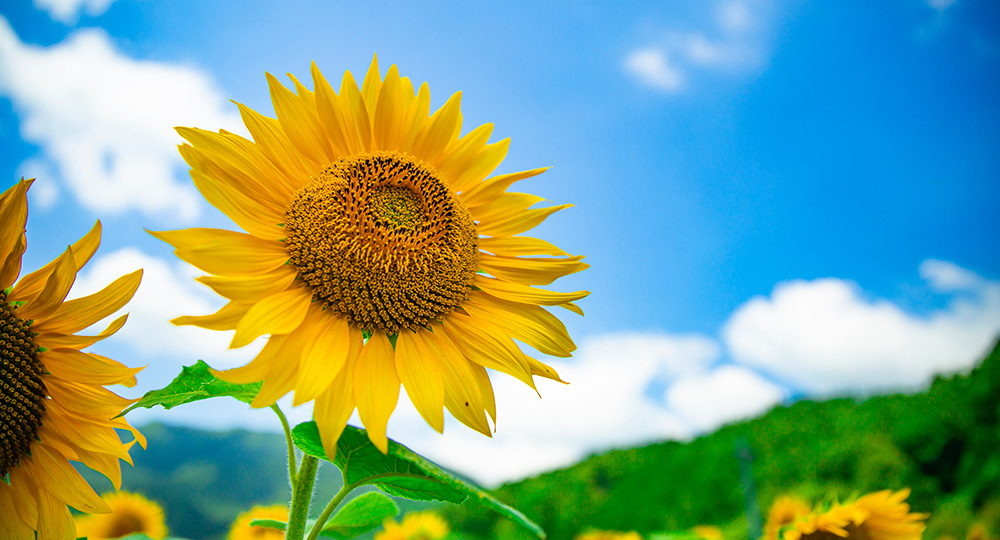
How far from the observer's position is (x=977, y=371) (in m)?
6.39

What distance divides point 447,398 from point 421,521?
100 inches

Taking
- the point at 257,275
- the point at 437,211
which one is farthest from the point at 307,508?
the point at 437,211

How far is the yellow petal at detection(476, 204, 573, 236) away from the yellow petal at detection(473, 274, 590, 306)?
153 millimetres

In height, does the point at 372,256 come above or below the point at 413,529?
above

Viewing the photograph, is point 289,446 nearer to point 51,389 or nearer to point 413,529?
point 51,389

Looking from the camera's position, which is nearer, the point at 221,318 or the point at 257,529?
the point at 221,318

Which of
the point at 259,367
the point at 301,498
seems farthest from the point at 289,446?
the point at 259,367

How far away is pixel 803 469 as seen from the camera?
7.43m

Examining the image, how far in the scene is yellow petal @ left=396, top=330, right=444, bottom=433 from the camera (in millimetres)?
1190

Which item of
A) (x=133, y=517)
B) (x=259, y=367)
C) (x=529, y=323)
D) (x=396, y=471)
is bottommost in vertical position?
(x=133, y=517)

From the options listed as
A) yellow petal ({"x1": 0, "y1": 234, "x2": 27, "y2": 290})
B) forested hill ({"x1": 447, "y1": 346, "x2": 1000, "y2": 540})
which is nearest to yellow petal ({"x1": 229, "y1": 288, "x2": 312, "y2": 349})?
yellow petal ({"x1": 0, "y1": 234, "x2": 27, "y2": 290})

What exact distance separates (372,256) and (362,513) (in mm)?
720

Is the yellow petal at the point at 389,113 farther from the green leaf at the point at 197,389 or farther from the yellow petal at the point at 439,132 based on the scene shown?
the green leaf at the point at 197,389

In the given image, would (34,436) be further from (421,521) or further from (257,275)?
(421,521)
